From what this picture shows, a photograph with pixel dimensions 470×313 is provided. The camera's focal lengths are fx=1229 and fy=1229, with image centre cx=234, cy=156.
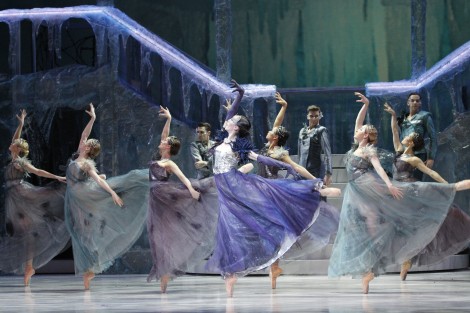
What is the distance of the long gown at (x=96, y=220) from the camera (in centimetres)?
1272

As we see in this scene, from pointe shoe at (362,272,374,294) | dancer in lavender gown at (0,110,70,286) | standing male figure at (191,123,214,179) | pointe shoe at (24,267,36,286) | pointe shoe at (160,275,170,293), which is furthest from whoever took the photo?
standing male figure at (191,123,214,179)

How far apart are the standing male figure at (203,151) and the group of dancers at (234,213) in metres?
1.45

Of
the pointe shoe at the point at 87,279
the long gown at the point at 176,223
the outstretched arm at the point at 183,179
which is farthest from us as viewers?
the pointe shoe at the point at 87,279

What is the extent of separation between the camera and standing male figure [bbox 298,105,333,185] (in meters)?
13.9

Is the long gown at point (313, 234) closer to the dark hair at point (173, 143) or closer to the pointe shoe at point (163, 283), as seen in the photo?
the dark hair at point (173, 143)

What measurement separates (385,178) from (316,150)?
2.68 meters

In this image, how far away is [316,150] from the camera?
551 inches

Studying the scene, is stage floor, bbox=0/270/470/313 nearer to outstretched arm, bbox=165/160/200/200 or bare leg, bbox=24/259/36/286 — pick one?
bare leg, bbox=24/259/36/286

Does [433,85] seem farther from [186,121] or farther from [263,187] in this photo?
[263,187]

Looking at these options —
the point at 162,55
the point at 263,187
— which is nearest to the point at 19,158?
the point at 162,55

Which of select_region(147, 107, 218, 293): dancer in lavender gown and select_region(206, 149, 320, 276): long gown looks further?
select_region(147, 107, 218, 293): dancer in lavender gown

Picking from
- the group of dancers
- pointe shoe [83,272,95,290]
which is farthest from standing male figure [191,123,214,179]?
pointe shoe [83,272,95,290]

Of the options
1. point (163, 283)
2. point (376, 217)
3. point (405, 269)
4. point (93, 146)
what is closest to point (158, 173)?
point (93, 146)

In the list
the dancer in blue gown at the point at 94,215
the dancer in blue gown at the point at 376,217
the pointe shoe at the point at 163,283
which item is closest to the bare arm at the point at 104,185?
the dancer in blue gown at the point at 94,215
